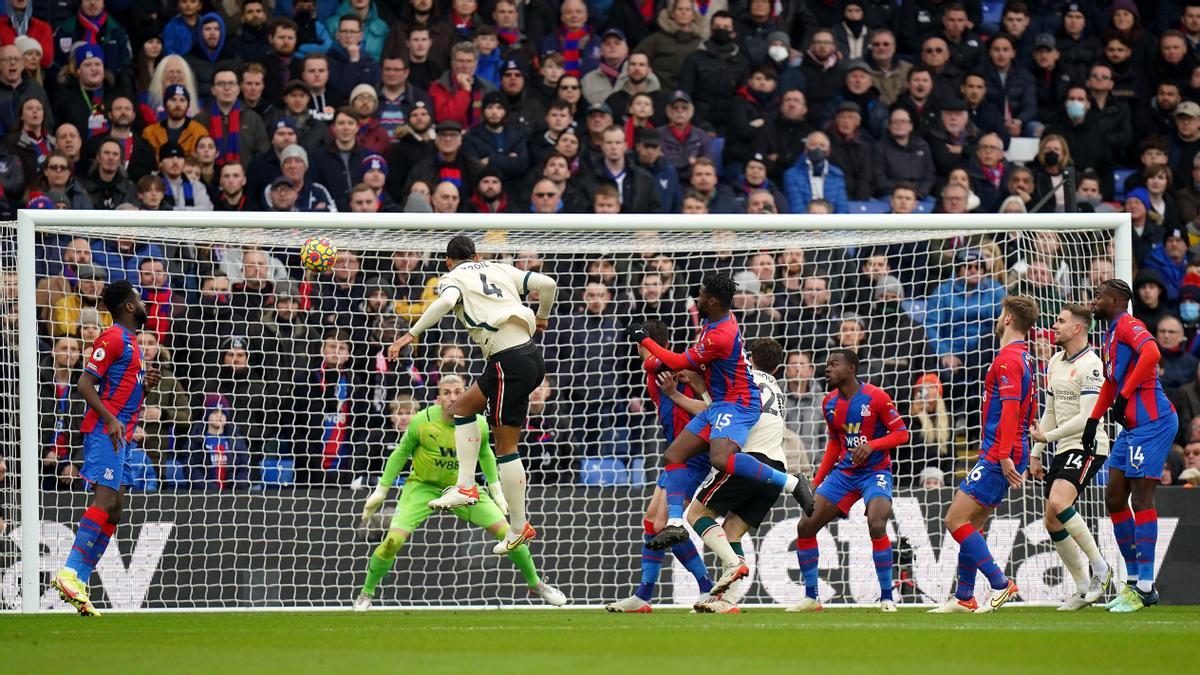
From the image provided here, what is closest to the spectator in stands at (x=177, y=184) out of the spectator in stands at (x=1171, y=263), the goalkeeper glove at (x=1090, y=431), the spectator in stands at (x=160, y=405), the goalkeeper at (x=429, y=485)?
the spectator in stands at (x=160, y=405)

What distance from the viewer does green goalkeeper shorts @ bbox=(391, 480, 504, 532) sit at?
40.0 ft

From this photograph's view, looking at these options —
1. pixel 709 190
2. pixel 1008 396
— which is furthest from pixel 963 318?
pixel 1008 396

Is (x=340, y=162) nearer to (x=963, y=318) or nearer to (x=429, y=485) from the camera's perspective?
(x=429, y=485)

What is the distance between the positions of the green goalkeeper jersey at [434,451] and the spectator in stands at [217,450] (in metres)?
1.44

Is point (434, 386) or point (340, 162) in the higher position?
point (340, 162)

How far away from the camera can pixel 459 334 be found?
14766 millimetres

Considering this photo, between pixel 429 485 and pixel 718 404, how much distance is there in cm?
264

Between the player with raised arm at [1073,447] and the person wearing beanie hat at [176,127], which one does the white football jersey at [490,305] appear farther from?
the person wearing beanie hat at [176,127]

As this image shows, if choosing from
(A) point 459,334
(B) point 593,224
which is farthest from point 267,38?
(B) point 593,224

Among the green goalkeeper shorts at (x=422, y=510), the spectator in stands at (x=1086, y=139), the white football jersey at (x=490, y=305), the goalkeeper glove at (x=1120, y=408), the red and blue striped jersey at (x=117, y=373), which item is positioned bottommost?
the green goalkeeper shorts at (x=422, y=510)

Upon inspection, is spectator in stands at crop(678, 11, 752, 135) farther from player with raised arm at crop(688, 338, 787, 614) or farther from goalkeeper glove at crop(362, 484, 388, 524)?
goalkeeper glove at crop(362, 484, 388, 524)

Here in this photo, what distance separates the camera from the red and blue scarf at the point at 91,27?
15.9 metres

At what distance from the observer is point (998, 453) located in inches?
427

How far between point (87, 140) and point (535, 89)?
15.0ft
